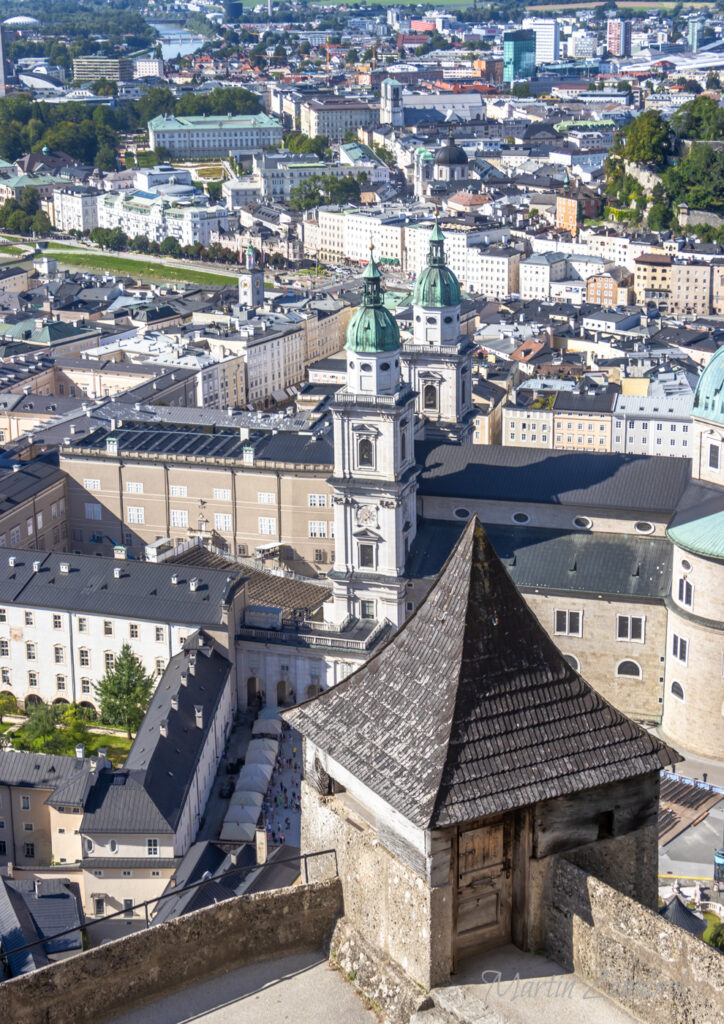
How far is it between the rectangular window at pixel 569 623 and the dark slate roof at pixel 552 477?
4585 mm

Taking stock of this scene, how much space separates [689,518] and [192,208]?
149012 millimetres

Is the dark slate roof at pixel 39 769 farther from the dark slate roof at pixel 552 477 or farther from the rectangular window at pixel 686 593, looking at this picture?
the rectangular window at pixel 686 593

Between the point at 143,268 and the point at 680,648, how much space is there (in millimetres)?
137983

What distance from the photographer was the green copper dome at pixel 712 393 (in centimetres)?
5759

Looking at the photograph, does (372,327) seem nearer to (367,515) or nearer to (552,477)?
(367,515)

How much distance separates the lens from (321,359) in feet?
427

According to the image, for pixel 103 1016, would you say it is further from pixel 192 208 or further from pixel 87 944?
pixel 192 208

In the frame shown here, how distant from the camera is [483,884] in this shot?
57.3 feet

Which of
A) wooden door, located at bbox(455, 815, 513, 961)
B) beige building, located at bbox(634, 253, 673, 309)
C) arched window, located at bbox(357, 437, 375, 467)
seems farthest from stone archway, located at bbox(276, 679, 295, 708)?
beige building, located at bbox(634, 253, 673, 309)

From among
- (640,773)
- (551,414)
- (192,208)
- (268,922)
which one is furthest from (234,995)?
(192,208)

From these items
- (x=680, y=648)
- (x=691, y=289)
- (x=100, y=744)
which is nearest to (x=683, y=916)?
(x=680, y=648)

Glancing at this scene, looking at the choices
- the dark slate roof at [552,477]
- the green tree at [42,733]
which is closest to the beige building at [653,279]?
the dark slate roof at [552,477]

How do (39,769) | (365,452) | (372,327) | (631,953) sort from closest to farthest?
1. (631,953)
2. (39,769)
3. (372,327)
4. (365,452)

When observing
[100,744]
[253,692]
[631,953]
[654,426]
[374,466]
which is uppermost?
[631,953]
